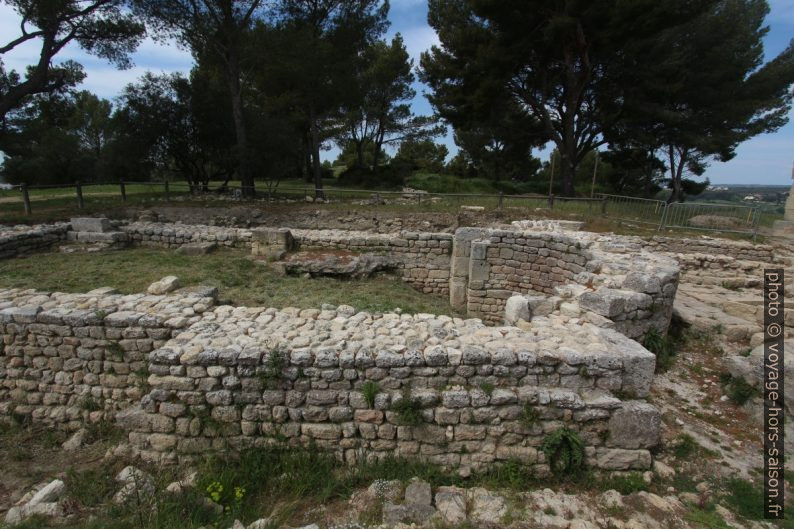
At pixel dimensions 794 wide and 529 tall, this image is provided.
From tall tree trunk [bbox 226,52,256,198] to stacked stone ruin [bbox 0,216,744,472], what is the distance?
1416cm

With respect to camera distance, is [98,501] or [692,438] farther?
[692,438]

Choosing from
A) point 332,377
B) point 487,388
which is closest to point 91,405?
point 332,377

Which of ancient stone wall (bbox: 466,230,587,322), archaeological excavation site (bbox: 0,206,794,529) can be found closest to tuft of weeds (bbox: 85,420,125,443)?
archaeological excavation site (bbox: 0,206,794,529)

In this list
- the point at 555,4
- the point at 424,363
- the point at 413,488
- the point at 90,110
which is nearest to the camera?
the point at 413,488

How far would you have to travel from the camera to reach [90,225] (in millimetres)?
10656

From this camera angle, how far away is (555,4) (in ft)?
54.0

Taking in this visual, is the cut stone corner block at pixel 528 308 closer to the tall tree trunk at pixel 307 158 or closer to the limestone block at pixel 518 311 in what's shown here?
the limestone block at pixel 518 311

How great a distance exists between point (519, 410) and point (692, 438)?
5.97 ft

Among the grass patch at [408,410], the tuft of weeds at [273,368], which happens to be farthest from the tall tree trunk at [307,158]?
the grass patch at [408,410]

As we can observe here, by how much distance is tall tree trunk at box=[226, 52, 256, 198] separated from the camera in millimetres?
16969

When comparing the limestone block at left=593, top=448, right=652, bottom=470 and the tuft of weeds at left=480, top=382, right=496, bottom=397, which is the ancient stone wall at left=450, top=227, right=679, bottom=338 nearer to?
the limestone block at left=593, top=448, right=652, bottom=470

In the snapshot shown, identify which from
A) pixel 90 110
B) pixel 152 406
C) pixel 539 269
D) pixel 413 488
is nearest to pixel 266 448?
pixel 152 406

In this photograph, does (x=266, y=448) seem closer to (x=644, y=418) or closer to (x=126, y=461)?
(x=126, y=461)

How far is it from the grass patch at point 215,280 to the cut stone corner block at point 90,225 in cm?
147
